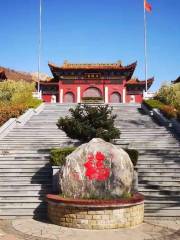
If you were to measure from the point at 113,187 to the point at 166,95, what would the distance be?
68.9 feet

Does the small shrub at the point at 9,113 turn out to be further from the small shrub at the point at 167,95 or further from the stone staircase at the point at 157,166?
the small shrub at the point at 167,95

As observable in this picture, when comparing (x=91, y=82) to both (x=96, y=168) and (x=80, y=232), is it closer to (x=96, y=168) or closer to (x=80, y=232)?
(x=96, y=168)

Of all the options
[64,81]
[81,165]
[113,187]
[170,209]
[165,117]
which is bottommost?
[170,209]

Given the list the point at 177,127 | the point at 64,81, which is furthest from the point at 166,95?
the point at 64,81

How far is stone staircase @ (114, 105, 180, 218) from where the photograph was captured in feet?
34.9

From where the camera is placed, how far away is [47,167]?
13023 millimetres

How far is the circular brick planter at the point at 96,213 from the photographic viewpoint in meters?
8.74

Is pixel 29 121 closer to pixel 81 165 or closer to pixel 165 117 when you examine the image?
pixel 165 117

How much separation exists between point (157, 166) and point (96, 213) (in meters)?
4.88

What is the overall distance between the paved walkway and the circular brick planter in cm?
19

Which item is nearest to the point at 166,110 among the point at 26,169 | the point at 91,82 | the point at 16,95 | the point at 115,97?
the point at 26,169

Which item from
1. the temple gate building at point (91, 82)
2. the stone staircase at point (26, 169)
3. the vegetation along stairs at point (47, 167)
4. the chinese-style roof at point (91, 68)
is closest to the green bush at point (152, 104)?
the vegetation along stairs at point (47, 167)

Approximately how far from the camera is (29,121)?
71.5ft

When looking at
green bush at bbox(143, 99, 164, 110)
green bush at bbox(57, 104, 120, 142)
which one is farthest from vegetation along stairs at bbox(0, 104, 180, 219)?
green bush at bbox(143, 99, 164, 110)
